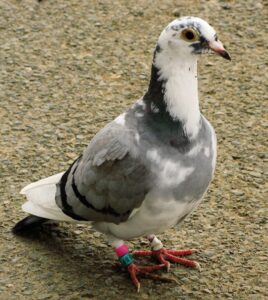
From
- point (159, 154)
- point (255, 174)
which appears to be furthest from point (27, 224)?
point (255, 174)

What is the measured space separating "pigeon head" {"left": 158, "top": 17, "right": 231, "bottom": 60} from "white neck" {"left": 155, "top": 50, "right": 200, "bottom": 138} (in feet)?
0.16

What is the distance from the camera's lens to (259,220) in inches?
196

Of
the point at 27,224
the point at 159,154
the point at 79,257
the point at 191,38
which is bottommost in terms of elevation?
the point at 79,257

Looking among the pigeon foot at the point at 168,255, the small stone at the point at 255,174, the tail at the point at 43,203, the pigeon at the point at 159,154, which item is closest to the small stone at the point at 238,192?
the small stone at the point at 255,174

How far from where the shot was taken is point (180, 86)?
394 cm

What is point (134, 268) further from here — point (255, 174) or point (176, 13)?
point (176, 13)

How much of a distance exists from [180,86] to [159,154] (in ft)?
1.11

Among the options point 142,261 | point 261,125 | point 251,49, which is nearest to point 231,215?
point 142,261

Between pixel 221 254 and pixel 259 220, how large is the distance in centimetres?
40

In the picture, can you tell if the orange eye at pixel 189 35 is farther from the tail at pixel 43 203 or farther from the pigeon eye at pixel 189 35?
the tail at pixel 43 203

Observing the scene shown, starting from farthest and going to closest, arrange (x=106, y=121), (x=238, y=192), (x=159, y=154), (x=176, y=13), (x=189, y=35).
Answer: (x=176, y=13)
(x=106, y=121)
(x=238, y=192)
(x=159, y=154)
(x=189, y=35)

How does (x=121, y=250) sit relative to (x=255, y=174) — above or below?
above

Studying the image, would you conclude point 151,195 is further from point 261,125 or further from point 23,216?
point 261,125

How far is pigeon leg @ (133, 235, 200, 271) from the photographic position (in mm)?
4598
